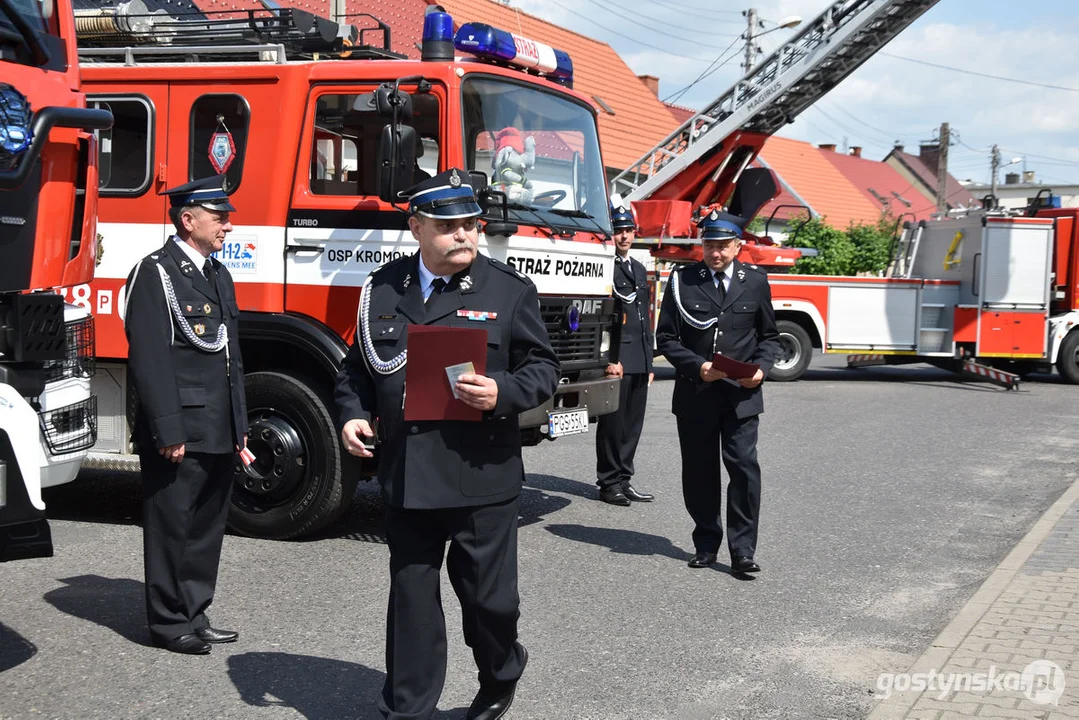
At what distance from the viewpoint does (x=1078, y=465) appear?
10500mm

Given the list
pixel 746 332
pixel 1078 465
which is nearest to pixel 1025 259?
pixel 1078 465

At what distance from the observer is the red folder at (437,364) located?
367 cm

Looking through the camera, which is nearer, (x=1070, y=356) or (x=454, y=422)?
(x=454, y=422)

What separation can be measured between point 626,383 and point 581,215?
5.40 ft

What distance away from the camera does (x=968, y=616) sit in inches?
222

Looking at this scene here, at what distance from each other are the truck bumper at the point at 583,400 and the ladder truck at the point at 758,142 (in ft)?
33.2

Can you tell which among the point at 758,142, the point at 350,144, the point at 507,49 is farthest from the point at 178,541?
the point at 758,142

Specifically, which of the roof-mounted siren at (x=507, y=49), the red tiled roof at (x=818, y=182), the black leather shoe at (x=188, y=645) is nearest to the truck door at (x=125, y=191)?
the roof-mounted siren at (x=507, y=49)

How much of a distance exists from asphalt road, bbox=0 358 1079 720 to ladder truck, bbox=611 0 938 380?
7730 mm

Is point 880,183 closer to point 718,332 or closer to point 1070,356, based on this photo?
point 1070,356

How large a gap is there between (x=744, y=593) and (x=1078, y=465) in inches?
222

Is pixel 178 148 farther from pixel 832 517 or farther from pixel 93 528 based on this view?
pixel 832 517

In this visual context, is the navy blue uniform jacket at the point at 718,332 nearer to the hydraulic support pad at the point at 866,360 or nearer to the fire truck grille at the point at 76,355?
the fire truck grille at the point at 76,355

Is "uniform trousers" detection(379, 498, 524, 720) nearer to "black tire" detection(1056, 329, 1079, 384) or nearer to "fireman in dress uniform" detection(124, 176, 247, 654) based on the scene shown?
"fireman in dress uniform" detection(124, 176, 247, 654)
